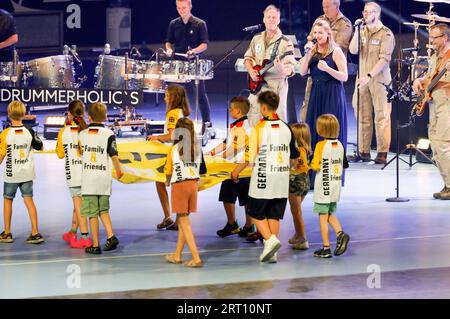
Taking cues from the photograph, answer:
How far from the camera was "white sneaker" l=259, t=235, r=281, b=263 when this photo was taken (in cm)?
819

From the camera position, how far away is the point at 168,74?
16.1 metres

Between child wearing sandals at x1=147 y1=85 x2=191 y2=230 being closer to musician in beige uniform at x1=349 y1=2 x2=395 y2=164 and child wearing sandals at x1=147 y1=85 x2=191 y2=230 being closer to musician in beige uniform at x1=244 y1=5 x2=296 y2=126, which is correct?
musician in beige uniform at x1=244 y1=5 x2=296 y2=126

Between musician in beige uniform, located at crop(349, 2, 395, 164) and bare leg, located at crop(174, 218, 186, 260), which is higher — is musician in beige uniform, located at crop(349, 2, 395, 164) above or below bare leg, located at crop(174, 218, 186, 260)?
above

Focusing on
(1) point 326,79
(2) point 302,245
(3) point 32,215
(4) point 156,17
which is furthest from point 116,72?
(2) point 302,245

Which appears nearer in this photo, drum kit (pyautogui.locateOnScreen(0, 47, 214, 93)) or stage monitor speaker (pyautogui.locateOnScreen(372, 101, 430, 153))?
stage monitor speaker (pyautogui.locateOnScreen(372, 101, 430, 153))

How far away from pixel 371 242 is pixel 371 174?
426 cm

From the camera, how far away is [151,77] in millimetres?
16406

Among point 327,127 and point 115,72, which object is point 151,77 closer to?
point 115,72

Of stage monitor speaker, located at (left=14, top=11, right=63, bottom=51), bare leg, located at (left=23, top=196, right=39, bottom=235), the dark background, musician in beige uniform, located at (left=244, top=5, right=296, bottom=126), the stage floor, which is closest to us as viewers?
the stage floor

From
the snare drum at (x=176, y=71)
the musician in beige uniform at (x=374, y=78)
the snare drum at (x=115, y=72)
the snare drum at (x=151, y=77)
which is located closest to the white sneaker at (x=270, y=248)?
the musician in beige uniform at (x=374, y=78)

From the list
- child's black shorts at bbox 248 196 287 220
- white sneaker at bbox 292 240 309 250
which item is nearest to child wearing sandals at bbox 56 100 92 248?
child's black shorts at bbox 248 196 287 220

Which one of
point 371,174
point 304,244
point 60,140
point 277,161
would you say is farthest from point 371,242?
point 371,174

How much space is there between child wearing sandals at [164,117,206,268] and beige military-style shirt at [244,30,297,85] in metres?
3.80

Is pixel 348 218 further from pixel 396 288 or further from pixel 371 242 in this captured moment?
pixel 396 288
